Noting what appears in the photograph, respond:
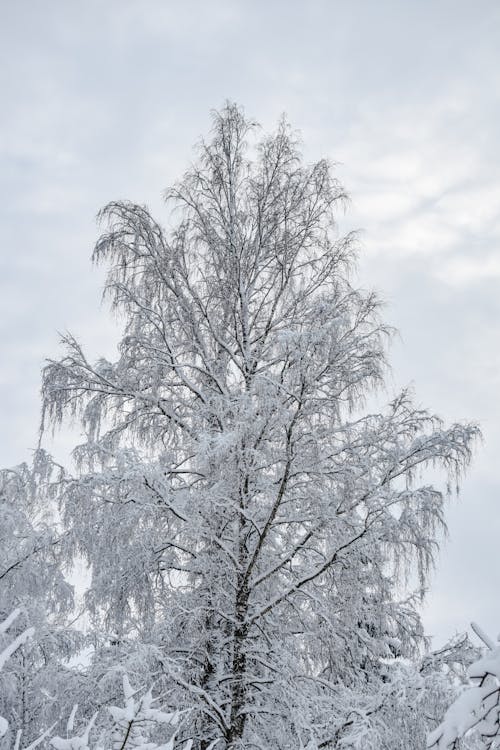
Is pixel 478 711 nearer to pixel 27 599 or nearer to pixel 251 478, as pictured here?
pixel 251 478

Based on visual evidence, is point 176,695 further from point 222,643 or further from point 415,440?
point 415,440

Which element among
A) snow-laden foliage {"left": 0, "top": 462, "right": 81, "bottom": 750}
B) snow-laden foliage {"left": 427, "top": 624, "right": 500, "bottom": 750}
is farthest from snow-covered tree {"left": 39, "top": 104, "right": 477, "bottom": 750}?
snow-laden foliage {"left": 427, "top": 624, "right": 500, "bottom": 750}

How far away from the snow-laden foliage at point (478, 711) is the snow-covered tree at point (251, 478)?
2.91 meters

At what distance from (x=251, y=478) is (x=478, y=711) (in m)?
4.09

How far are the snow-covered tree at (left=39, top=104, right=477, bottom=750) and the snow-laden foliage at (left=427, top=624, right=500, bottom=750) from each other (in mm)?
2910

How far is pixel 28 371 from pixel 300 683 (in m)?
3.97

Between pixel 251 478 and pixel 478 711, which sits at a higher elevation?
pixel 251 478

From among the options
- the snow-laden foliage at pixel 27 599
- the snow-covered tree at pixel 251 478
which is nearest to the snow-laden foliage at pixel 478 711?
the snow-covered tree at pixel 251 478

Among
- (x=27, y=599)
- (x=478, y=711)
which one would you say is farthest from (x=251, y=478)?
(x=478, y=711)

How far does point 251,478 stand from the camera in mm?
6082

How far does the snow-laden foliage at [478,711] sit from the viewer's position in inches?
77.2

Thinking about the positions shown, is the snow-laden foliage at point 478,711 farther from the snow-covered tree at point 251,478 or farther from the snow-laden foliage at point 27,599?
the snow-laden foliage at point 27,599

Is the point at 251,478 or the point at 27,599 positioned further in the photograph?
the point at 27,599

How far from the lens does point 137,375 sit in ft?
22.7
